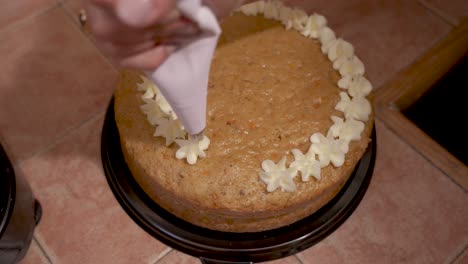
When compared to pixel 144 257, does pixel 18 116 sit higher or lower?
higher

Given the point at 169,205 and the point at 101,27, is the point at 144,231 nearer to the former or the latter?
the point at 169,205

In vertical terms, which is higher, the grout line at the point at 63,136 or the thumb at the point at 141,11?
the thumb at the point at 141,11

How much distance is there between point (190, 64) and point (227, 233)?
487 mm

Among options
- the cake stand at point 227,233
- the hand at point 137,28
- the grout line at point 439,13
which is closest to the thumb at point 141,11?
the hand at point 137,28

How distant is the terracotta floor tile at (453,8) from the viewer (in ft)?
4.52

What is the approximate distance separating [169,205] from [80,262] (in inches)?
9.1

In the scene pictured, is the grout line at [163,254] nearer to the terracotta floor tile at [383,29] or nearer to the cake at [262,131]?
the cake at [262,131]

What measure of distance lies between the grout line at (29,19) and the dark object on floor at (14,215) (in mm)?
533

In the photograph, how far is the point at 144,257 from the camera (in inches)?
38.9

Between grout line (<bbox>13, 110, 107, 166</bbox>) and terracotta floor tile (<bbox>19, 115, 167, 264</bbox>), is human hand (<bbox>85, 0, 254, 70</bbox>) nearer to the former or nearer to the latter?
terracotta floor tile (<bbox>19, 115, 167, 264</bbox>)

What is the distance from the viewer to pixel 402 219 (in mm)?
1054

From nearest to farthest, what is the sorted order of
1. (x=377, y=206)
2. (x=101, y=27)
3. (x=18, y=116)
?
(x=101, y=27), (x=377, y=206), (x=18, y=116)

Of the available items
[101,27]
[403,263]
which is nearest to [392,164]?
[403,263]

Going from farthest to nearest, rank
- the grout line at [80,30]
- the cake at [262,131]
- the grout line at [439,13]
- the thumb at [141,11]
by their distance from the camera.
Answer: the grout line at [439,13] → the grout line at [80,30] → the cake at [262,131] → the thumb at [141,11]
